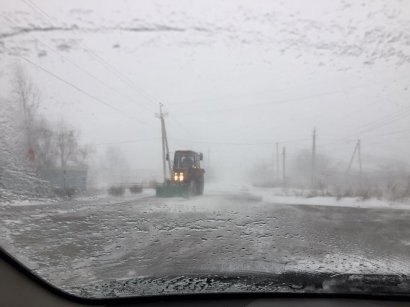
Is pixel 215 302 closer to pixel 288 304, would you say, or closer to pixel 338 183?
pixel 288 304

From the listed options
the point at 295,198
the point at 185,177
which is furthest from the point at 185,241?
the point at 185,177

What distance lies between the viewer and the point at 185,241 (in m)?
6.97

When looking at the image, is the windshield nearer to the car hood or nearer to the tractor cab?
the tractor cab

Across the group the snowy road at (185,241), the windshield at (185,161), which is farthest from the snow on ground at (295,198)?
the snowy road at (185,241)

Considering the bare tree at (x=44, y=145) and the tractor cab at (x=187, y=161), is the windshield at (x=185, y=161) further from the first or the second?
the bare tree at (x=44, y=145)

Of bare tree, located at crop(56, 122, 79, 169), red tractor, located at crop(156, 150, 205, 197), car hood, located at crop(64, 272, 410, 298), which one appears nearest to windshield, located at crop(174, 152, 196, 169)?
red tractor, located at crop(156, 150, 205, 197)

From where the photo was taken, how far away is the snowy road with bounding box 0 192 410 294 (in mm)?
5312

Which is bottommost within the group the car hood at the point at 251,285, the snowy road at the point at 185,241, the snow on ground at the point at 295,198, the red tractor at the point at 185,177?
the car hood at the point at 251,285

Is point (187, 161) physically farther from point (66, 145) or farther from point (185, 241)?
point (185, 241)

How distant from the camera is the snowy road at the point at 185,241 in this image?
5.31 m

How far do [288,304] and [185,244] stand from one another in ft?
8.78

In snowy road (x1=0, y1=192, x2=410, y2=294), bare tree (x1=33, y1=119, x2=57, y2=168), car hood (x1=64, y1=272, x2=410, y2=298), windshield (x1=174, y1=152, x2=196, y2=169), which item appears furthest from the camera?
windshield (x1=174, y1=152, x2=196, y2=169)

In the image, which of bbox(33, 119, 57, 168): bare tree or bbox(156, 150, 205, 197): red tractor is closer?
bbox(33, 119, 57, 168): bare tree

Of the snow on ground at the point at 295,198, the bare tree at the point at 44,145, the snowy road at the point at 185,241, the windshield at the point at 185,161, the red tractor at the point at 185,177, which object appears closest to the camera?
the snowy road at the point at 185,241
